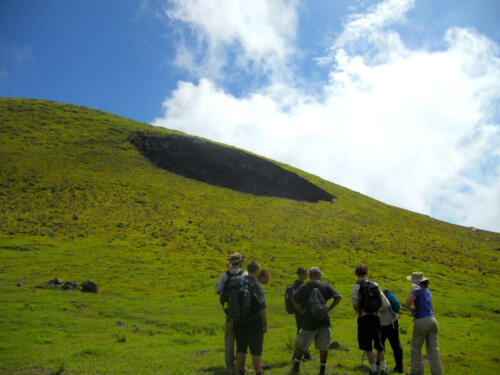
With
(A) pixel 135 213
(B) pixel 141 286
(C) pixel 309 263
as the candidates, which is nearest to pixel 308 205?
(C) pixel 309 263

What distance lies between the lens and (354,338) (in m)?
14.9

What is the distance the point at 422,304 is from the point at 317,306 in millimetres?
2740

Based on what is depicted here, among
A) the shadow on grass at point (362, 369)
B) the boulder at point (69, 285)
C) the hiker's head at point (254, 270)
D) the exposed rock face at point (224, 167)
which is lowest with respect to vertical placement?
the boulder at point (69, 285)

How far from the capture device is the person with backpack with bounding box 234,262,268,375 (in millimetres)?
7320

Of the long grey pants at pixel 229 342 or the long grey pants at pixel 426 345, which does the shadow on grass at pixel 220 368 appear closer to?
the long grey pants at pixel 229 342

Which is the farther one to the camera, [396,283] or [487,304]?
[396,283]

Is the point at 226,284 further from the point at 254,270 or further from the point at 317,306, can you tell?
the point at 317,306

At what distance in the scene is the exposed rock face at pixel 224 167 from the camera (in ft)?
254

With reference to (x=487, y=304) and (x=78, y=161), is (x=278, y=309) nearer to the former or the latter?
(x=487, y=304)

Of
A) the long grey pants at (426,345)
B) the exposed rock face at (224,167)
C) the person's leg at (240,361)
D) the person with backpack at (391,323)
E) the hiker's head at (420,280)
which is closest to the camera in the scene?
the person's leg at (240,361)

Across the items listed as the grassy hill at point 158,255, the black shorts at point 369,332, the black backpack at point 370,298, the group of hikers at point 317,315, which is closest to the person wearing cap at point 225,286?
the group of hikers at point 317,315

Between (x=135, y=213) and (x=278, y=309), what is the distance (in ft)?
105

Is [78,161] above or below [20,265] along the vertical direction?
above

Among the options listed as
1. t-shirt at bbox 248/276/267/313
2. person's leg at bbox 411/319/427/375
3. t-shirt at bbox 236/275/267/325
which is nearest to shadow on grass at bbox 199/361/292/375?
t-shirt at bbox 236/275/267/325
